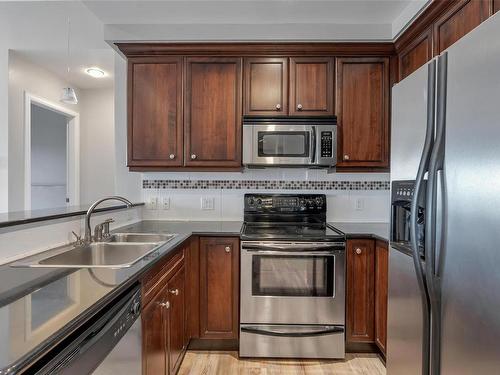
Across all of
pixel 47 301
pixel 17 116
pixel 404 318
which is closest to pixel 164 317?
pixel 47 301

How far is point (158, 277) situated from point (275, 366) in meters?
1.18

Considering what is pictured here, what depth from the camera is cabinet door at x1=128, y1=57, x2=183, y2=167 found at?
8.50ft

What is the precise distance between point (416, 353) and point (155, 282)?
116cm

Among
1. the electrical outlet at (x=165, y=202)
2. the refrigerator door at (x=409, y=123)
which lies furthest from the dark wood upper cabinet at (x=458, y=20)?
the electrical outlet at (x=165, y=202)

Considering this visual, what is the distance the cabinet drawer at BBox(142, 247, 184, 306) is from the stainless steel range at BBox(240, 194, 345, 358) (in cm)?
51

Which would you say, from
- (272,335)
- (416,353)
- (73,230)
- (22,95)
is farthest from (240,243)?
(22,95)

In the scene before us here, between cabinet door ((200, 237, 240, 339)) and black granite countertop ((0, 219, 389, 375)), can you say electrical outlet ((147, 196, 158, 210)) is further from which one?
black granite countertop ((0, 219, 389, 375))

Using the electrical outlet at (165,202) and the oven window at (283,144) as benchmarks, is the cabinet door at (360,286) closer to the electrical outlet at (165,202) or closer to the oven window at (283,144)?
the oven window at (283,144)

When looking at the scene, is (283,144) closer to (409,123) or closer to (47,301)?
(409,123)

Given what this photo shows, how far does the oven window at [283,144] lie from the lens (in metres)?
2.52

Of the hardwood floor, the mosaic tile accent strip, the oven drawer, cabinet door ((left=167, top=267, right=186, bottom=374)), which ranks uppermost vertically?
the mosaic tile accent strip

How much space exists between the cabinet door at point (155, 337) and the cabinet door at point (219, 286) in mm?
614

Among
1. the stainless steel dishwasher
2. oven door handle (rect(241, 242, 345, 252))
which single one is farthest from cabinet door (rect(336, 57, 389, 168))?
the stainless steel dishwasher

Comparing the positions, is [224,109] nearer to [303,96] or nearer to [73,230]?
[303,96]
